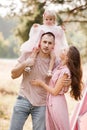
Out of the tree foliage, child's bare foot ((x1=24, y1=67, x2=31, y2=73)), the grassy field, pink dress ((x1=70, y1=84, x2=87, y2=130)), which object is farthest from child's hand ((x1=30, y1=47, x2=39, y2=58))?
the tree foliage

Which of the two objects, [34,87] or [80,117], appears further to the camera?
Result: [80,117]

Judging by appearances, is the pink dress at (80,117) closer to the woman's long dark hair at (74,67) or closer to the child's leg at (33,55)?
the woman's long dark hair at (74,67)

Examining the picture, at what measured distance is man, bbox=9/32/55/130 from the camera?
5.03 m

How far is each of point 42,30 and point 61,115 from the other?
2.91 feet

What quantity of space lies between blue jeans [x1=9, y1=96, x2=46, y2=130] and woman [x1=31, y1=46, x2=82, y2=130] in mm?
124

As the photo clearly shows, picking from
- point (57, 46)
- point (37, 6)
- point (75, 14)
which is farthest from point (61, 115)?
point (75, 14)

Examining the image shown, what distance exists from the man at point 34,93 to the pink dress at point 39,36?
0.21 feet

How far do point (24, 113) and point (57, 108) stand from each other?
365 mm

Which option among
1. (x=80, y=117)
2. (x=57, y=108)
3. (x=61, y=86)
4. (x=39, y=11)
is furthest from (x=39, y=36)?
(x=39, y=11)

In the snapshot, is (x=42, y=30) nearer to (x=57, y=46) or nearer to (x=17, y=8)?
(x=57, y=46)

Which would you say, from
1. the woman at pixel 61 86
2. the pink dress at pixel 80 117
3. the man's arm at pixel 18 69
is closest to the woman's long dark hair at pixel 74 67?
the woman at pixel 61 86

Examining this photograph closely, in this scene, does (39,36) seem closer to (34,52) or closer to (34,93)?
(34,52)

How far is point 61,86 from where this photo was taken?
16.9ft

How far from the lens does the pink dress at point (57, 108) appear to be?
203 inches
